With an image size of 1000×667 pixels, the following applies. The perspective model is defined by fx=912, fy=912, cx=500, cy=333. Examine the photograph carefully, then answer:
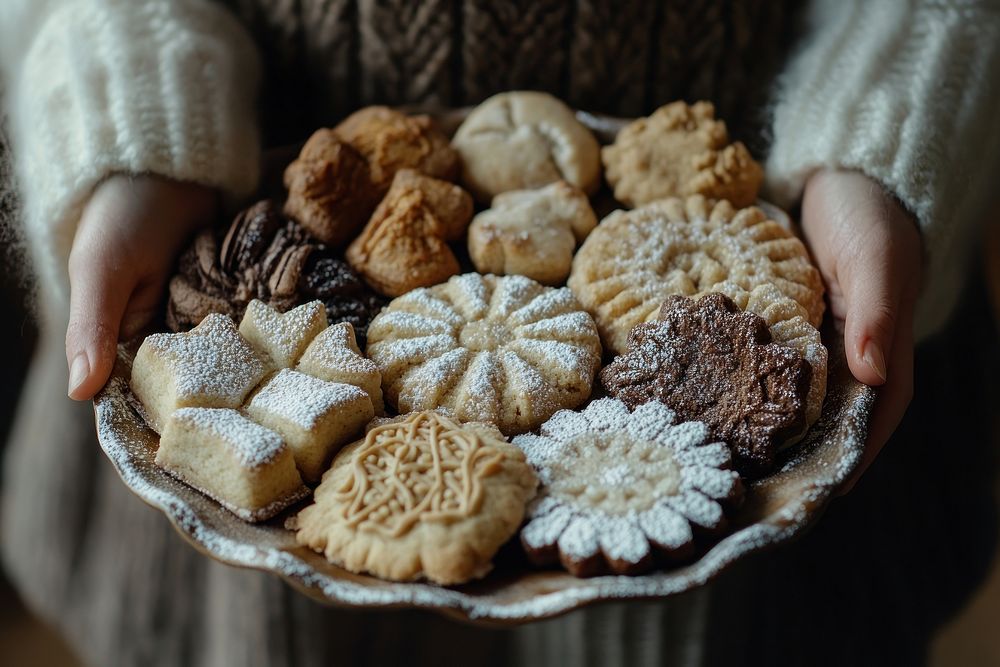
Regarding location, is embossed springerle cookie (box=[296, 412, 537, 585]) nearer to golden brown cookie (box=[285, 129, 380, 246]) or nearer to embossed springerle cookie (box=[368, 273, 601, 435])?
embossed springerle cookie (box=[368, 273, 601, 435])

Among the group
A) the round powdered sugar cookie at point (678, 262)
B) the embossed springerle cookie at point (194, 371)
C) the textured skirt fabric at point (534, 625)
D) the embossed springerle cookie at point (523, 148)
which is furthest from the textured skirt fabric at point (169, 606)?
the embossed springerle cookie at point (523, 148)

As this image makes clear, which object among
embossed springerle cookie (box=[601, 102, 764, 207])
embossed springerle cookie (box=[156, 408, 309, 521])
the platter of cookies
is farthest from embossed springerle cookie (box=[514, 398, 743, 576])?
embossed springerle cookie (box=[601, 102, 764, 207])

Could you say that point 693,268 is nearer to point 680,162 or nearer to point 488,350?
point 680,162

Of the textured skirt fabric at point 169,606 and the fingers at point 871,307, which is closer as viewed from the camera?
the fingers at point 871,307

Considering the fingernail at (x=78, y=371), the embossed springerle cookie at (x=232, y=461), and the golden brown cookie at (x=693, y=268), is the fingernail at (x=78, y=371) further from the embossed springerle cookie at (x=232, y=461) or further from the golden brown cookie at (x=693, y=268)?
the golden brown cookie at (x=693, y=268)

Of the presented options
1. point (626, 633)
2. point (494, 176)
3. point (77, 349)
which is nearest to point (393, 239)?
point (494, 176)

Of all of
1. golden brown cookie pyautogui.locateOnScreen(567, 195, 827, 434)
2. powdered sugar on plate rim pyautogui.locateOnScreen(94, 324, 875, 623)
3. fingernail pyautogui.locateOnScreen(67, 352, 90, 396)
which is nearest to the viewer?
powdered sugar on plate rim pyautogui.locateOnScreen(94, 324, 875, 623)

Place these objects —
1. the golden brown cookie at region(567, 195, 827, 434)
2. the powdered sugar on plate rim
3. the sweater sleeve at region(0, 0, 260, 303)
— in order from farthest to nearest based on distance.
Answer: the sweater sleeve at region(0, 0, 260, 303)
the golden brown cookie at region(567, 195, 827, 434)
the powdered sugar on plate rim

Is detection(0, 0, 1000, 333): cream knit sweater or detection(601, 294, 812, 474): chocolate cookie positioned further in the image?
detection(0, 0, 1000, 333): cream knit sweater
